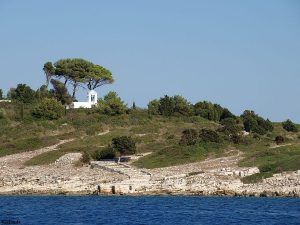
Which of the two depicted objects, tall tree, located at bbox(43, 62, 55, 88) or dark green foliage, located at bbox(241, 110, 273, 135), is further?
tall tree, located at bbox(43, 62, 55, 88)

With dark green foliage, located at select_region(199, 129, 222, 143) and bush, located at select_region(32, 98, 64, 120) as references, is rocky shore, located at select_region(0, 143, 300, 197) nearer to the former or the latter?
dark green foliage, located at select_region(199, 129, 222, 143)

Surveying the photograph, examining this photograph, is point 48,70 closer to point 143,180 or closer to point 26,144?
point 26,144

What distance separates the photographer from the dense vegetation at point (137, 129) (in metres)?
73.9

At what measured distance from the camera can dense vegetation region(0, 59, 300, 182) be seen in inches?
2911

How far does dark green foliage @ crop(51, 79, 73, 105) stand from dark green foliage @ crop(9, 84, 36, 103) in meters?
3.68

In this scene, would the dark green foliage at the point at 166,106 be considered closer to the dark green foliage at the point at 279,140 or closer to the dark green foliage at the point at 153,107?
the dark green foliage at the point at 153,107

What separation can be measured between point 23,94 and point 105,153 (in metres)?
38.3

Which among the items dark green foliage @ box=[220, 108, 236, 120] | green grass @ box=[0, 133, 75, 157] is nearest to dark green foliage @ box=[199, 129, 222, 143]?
green grass @ box=[0, 133, 75, 157]

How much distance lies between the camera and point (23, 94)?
113 metres

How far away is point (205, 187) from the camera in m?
58.5

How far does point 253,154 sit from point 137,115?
32283 mm

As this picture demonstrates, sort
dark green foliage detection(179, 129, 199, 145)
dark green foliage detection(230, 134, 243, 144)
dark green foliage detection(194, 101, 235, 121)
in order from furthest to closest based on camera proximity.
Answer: dark green foliage detection(194, 101, 235, 121)
dark green foliage detection(230, 134, 243, 144)
dark green foliage detection(179, 129, 199, 145)

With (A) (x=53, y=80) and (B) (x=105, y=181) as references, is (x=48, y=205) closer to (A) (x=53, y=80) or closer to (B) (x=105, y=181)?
(B) (x=105, y=181)

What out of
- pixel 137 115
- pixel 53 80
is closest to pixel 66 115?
pixel 137 115
